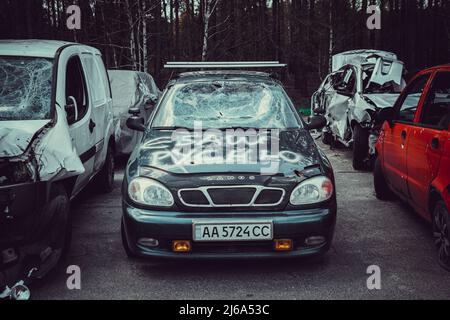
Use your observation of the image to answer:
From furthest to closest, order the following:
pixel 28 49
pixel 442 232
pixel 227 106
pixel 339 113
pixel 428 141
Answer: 1. pixel 339 113
2. pixel 28 49
3. pixel 227 106
4. pixel 428 141
5. pixel 442 232

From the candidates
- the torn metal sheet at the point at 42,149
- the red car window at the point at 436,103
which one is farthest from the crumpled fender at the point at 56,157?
the red car window at the point at 436,103

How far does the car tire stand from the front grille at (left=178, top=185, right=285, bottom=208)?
4.23 feet

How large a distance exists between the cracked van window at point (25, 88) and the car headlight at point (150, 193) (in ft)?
4.25

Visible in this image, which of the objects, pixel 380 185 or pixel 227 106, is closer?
pixel 227 106

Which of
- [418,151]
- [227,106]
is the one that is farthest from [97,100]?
[418,151]

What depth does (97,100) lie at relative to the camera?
6582 mm

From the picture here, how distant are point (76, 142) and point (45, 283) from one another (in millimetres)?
1625

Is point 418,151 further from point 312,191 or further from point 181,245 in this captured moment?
point 181,245

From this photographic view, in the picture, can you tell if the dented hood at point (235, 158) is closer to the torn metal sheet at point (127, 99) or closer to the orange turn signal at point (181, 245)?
the orange turn signal at point (181, 245)

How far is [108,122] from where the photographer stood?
279 inches

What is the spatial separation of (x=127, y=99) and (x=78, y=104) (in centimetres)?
337
